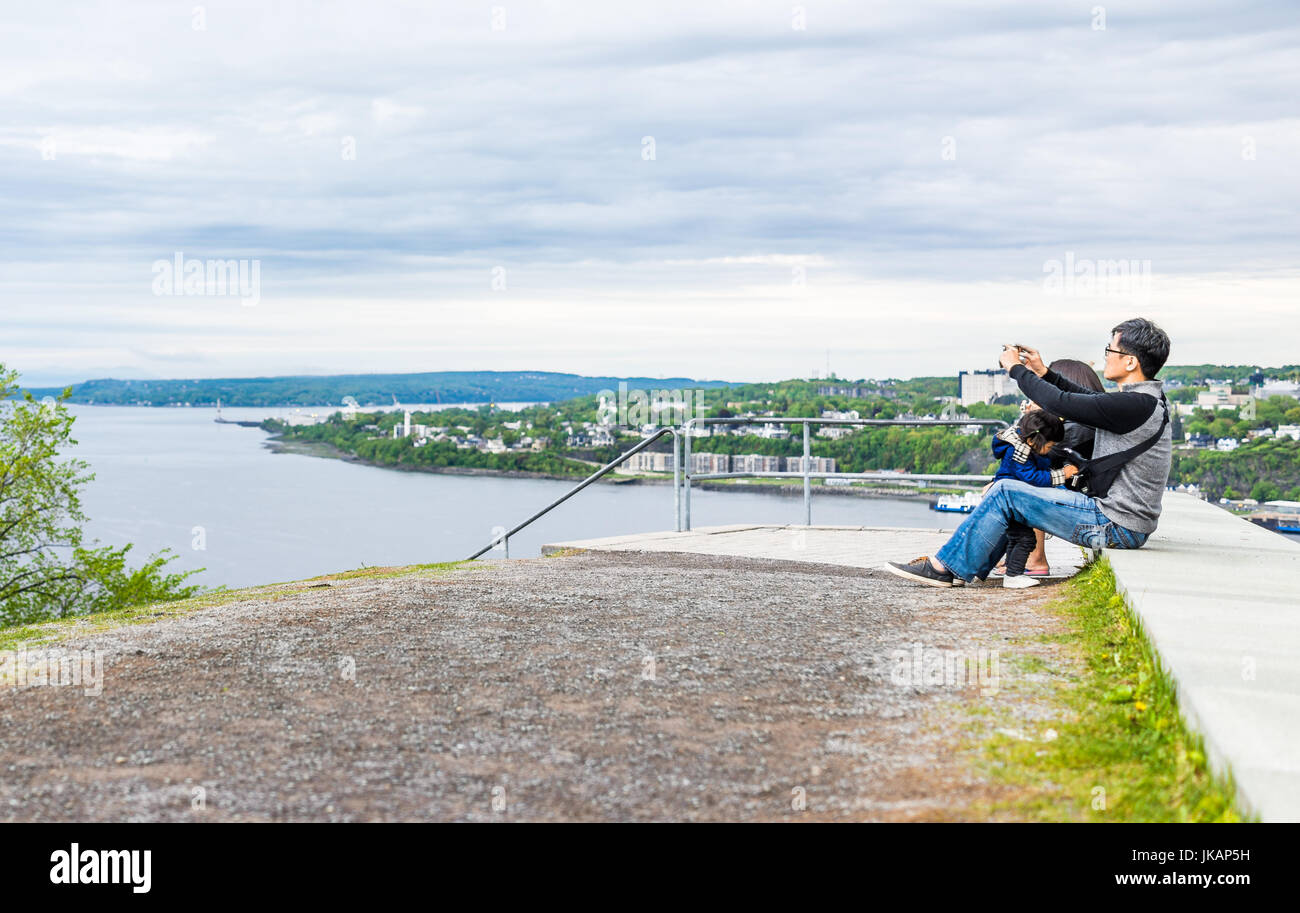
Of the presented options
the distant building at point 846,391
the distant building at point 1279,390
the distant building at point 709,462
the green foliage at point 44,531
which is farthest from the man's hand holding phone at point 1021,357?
the green foliage at point 44,531

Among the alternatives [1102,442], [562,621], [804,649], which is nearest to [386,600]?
[562,621]

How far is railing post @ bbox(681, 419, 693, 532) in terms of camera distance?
34.9 ft

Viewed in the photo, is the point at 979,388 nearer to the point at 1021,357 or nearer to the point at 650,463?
the point at 650,463

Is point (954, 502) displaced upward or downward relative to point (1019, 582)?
upward

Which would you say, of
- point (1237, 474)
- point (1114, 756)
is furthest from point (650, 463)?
point (1114, 756)

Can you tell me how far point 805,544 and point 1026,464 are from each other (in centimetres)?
352

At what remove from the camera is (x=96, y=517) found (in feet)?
197

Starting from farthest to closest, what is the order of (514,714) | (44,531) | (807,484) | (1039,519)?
(44,531) < (807,484) < (1039,519) < (514,714)

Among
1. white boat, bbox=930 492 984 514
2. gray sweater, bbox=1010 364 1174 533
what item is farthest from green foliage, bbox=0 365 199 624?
gray sweater, bbox=1010 364 1174 533

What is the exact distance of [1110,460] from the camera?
6.16 meters

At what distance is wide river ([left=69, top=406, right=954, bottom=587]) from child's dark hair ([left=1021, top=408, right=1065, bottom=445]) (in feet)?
13.0

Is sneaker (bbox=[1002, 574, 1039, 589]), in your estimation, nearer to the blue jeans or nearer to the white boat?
the blue jeans

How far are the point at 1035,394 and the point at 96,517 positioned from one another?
6277 cm
